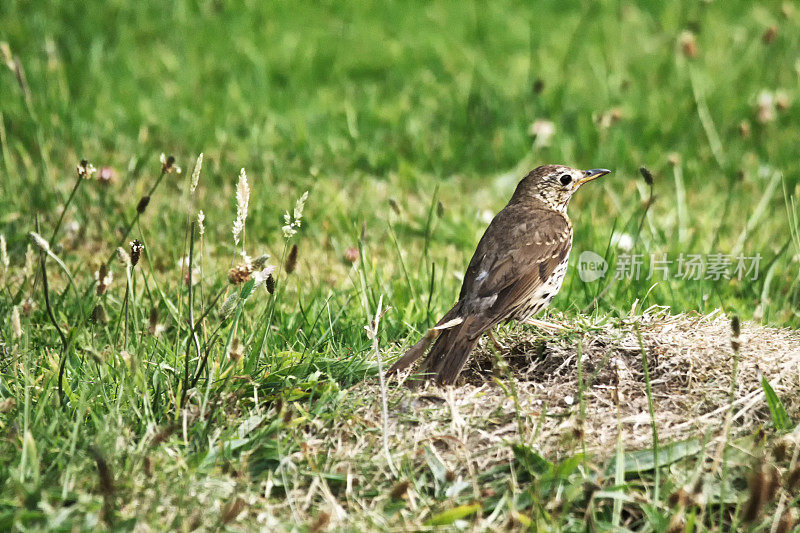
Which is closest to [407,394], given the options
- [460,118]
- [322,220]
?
[322,220]

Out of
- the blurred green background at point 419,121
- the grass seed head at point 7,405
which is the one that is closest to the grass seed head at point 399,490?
the grass seed head at point 7,405

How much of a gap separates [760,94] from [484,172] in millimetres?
2581

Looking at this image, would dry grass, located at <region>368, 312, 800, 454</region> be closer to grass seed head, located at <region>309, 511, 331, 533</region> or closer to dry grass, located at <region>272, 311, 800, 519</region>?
dry grass, located at <region>272, 311, 800, 519</region>

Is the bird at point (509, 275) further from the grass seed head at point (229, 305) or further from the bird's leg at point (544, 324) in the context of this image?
the grass seed head at point (229, 305)

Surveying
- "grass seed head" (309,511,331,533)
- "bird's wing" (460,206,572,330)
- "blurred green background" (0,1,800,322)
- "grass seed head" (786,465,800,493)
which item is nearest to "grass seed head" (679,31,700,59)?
"blurred green background" (0,1,800,322)

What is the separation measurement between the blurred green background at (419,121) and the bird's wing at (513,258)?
0.40m

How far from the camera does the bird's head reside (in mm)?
5266

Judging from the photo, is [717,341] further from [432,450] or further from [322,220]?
[322,220]

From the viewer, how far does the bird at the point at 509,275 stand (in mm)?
3963

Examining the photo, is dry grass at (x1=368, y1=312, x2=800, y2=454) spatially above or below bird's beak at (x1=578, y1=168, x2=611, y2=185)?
below

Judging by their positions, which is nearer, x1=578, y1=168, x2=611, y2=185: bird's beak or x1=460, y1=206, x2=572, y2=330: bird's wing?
x1=460, y1=206, x2=572, y2=330: bird's wing

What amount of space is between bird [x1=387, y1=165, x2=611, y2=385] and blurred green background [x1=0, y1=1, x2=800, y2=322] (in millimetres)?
396

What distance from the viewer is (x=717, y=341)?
4.05 m

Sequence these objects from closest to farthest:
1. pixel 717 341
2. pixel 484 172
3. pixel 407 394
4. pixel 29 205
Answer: pixel 407 394, pixel 717 341, pixel 29 205, pixel 484 172
